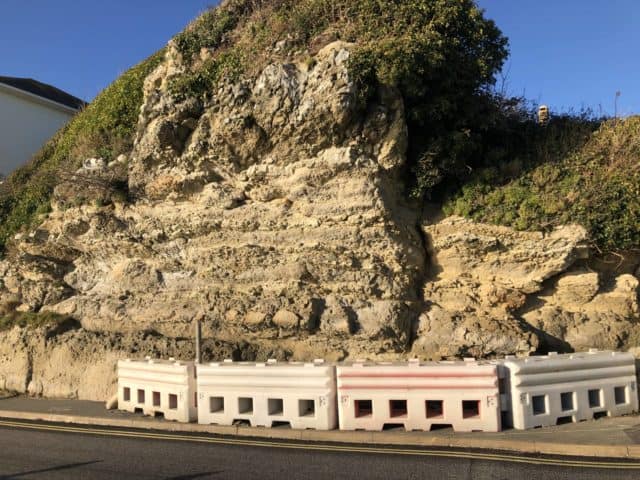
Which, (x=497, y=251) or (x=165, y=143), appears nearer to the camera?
(x=497, y=251)

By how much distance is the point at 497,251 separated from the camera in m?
10.1

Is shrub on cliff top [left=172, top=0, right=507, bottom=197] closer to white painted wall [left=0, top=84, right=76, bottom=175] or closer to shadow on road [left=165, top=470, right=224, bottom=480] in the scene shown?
shadow on road [left=165, top=470, right=224, bottom=480]

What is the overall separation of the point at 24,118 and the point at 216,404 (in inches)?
811

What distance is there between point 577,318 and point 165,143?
29.7ft

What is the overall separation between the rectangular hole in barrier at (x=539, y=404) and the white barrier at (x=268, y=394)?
9.07 ft

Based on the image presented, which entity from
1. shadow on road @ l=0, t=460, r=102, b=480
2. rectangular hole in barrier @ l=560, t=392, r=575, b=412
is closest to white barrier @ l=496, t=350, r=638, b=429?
rectangular hole in barrier @ l=560, t=392, r=575, b=412

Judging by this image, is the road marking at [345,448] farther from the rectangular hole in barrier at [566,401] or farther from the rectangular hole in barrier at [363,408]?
the rectangular hole in barrier at [566,401]

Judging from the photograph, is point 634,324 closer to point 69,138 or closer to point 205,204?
point 205,204

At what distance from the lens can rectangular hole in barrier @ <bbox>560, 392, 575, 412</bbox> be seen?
7.40 m

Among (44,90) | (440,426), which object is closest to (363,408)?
(440,426)

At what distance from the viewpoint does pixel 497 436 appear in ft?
22.1

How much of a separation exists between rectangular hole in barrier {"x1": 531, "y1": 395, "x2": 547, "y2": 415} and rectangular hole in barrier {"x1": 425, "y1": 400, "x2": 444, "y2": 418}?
1.25 m

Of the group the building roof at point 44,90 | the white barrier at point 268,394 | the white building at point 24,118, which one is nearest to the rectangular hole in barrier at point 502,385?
the white barrier at point 268,394

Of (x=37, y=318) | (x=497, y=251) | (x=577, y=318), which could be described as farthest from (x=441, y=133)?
(x=37, y=318)
